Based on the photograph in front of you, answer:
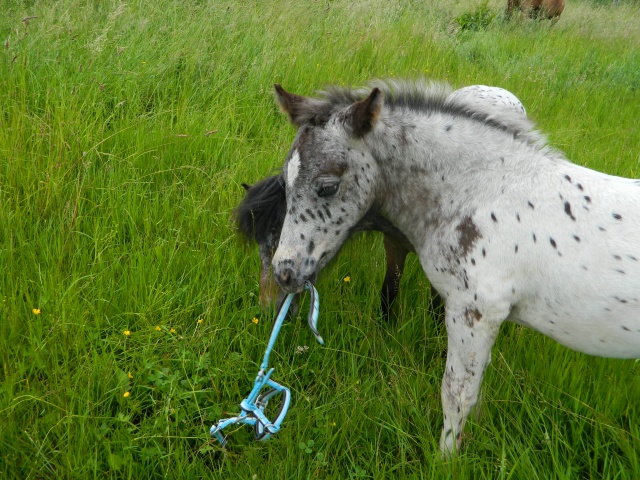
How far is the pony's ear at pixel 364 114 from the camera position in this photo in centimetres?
219

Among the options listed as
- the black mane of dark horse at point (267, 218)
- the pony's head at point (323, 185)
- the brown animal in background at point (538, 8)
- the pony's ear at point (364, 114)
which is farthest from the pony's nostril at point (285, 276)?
the brown animal in background at point (538, 8)

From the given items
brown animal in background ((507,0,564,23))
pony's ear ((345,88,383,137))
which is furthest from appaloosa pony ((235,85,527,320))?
brown animal in background ((507,0,564,23))

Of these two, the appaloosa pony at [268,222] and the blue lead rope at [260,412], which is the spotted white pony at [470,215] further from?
the blue lead rope at [260,412]

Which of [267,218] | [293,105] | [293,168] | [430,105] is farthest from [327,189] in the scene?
[430,105]

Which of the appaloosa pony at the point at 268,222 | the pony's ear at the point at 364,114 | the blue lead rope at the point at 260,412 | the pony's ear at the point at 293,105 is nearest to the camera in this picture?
the blue lead rope at the point at 260,412

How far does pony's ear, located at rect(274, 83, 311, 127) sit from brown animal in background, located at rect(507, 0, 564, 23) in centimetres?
868

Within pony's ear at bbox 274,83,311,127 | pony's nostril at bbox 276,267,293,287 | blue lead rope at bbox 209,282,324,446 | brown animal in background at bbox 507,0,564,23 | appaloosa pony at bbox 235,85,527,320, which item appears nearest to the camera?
blue lead rope at bbox 209,282,324,446

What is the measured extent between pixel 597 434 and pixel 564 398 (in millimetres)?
283

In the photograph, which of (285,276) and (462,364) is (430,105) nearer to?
(285,276)

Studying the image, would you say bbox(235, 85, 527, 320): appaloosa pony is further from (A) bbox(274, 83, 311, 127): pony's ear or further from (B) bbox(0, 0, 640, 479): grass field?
(A) bbox(274, 83, 311, 127): pony's ear

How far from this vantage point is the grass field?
89.9 inches

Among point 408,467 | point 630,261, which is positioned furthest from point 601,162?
point 408,467

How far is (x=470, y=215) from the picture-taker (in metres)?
2.29

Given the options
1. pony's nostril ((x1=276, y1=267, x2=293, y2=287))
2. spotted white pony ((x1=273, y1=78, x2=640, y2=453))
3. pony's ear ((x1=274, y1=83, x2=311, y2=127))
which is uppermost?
pony's ear ((x1=274, y1=83, x2=311, y2=127))
